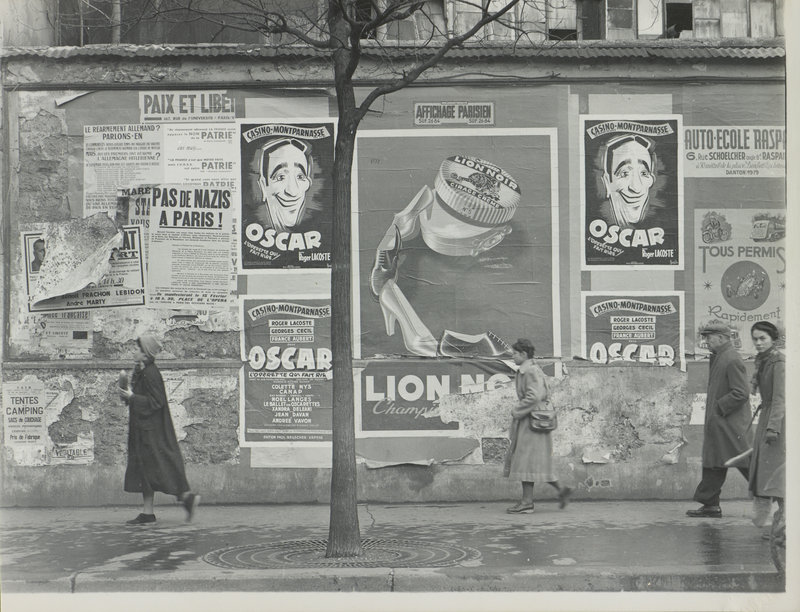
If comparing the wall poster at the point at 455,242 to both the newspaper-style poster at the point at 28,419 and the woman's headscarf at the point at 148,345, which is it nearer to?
the woman's headscarf at the point at 148,345

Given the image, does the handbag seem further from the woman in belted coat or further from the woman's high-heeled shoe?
the woman's high-heeled shoe

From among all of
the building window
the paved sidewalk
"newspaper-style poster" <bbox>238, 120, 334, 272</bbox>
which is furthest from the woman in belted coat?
the building window

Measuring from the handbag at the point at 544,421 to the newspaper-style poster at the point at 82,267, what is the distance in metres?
Result: 4.43

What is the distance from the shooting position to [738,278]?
36.6ft

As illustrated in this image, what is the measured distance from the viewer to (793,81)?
6547 millimetres

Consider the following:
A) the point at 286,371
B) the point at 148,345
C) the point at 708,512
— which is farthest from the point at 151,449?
the point at 708,512

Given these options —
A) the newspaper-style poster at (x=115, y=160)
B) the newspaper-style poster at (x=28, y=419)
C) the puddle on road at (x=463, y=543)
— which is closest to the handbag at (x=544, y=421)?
the puddle on road at (x=463, y=543)

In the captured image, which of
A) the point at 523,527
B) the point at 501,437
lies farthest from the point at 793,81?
the point at 501,437

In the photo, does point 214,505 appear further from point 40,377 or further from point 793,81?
point 793,81

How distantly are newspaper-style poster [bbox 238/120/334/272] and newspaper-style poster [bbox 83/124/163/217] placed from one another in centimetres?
99

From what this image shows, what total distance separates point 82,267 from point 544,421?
5244 mm

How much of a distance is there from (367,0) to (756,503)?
6515mm

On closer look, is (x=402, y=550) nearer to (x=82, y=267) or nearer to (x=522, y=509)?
(x=522, y=509)

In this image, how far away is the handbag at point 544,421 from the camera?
10250mm
